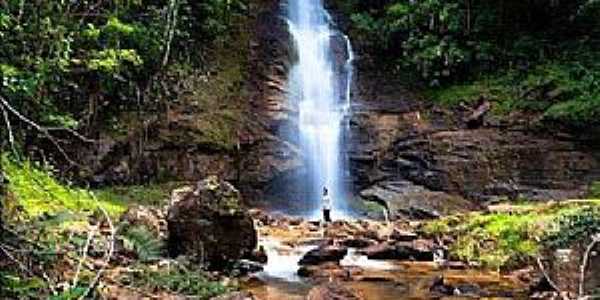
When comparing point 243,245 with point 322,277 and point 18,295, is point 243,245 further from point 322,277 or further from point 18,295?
point 18,295

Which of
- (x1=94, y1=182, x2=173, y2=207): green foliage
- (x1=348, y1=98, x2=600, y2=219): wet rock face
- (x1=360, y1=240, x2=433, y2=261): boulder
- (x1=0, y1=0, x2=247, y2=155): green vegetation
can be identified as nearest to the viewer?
(x1=360, y1=240, x2=433, y2=261): boulder

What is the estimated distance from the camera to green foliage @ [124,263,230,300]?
8.05 meters

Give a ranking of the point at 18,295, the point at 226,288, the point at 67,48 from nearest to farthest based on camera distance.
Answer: the point at 18,295 < the point at 226,288 < the point at 67,48

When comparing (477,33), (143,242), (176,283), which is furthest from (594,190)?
(176,283)

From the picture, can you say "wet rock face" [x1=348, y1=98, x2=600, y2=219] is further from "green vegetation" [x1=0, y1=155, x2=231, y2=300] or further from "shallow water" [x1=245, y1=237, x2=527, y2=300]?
"green vegetation" [x1=0, y1=155, x2=231, y2=300]

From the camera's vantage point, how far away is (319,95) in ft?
77.0

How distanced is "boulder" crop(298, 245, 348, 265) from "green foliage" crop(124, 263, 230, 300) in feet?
10.8

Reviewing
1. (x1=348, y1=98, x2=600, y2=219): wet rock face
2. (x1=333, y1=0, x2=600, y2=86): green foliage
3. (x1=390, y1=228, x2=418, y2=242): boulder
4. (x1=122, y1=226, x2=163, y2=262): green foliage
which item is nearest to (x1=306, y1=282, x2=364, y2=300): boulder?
(x1=122, y1=226, x2=163, y2=262): green foliage

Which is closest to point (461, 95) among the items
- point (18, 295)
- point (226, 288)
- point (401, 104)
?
point (401, 104)

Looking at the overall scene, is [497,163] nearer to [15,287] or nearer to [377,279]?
[377,279]

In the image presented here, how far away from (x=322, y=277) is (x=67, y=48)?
23.3ft

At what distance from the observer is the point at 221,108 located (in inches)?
851

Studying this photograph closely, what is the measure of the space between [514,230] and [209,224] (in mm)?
4745

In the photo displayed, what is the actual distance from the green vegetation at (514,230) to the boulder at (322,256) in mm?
1933
